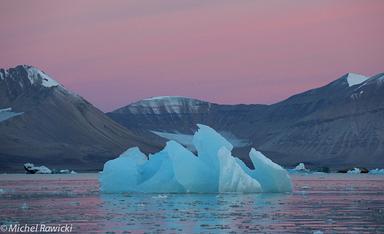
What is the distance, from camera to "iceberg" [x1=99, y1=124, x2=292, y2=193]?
143 ft

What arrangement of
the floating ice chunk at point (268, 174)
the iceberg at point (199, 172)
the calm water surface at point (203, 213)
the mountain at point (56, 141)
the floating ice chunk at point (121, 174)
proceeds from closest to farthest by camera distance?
the calm water surface at point (203, 213) < the iceberg at point (199, 172) < the floating ice chunk at point (268, 174) < the floating ice chunk at point (121, 174) < the mountain at point (56, 141)

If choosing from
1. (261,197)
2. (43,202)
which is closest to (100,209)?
(43,202)

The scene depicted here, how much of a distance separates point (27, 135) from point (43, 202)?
487 ft

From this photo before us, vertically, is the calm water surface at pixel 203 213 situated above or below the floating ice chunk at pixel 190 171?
below

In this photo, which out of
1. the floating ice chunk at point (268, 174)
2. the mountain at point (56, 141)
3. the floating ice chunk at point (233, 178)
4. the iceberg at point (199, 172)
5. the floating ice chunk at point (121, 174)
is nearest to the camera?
the floating ice chunk at point (233, 178)

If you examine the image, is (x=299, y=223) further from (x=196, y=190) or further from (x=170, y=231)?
(x=196, y=190)

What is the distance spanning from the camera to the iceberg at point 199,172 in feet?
143

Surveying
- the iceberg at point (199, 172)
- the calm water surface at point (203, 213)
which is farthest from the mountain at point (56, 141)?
the calm water surface at point (203, 213)

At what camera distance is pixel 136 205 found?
118ft

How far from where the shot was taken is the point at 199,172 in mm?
44531

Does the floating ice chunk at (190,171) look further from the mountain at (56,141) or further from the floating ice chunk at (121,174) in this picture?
the mountain at (56,141)

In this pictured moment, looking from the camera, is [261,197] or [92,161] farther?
[92,161]

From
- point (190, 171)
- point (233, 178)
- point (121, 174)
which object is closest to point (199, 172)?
point (190, 171)

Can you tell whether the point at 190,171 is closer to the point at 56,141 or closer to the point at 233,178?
the point at 233,178
